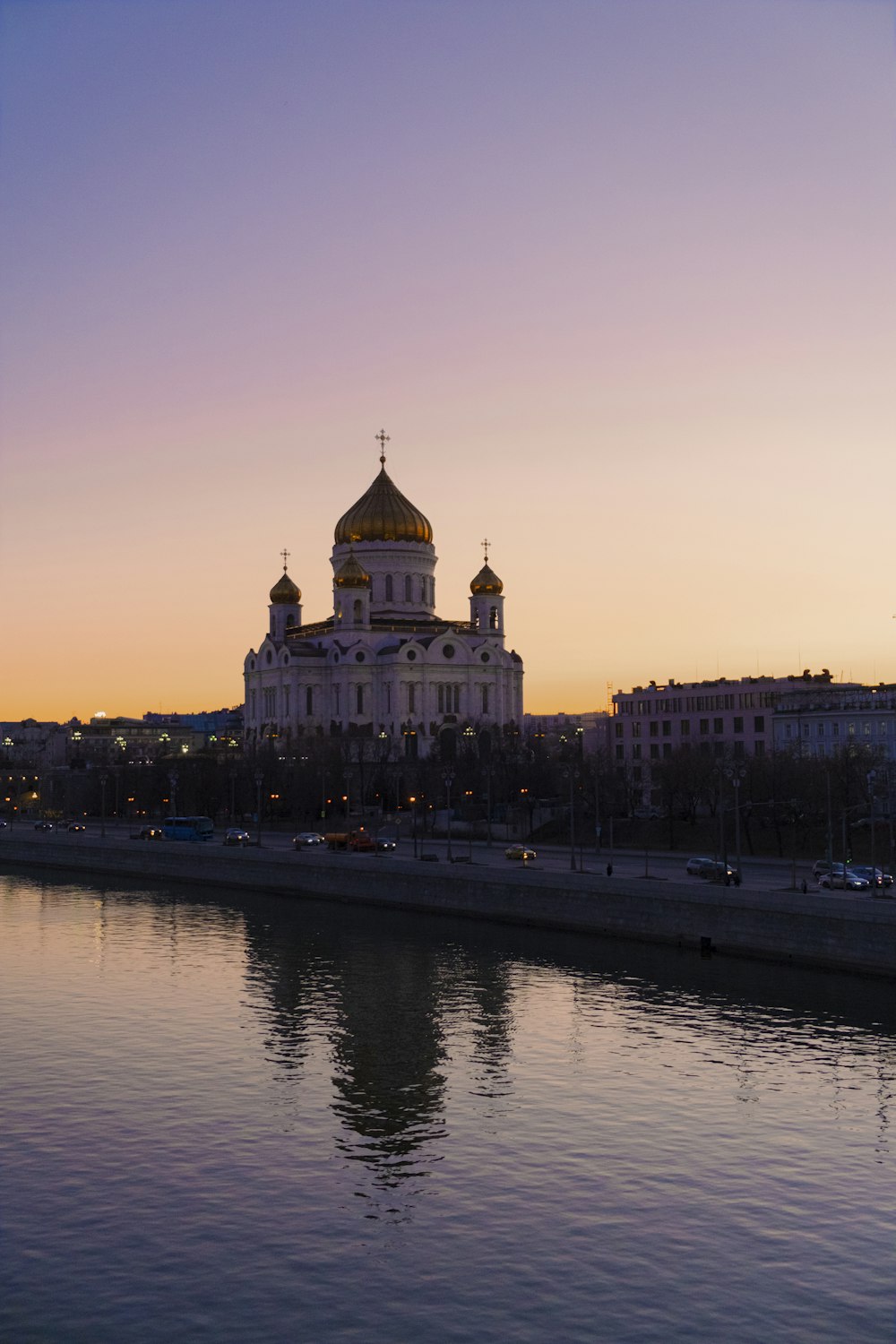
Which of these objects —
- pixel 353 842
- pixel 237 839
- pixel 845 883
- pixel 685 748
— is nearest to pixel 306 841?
pixel 237 839

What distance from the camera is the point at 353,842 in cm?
7456

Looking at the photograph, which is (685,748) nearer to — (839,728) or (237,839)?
(839,728)

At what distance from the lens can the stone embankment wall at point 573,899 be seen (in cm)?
4138

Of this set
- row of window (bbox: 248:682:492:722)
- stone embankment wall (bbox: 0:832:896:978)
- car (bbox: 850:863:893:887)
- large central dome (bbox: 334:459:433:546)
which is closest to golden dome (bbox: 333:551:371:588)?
large central dome (bbox: 334:459:433:546)

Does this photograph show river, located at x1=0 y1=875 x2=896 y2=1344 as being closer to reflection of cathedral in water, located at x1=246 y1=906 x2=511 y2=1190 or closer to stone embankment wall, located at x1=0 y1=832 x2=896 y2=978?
reflection of cathedral in water, located at x1=246 y1=906 x2=511 y2=1190

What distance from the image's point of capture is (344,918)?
58344 millimetres

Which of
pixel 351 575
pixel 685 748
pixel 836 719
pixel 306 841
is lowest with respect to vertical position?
pixel 306 841

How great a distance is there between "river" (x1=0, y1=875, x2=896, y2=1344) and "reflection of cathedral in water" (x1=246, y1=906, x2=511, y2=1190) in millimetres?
122

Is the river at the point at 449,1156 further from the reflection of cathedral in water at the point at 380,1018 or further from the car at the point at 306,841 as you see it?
the car at the point at 306,841

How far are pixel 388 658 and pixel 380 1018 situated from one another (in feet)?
276

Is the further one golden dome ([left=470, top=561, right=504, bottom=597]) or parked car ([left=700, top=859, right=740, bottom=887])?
golden dome ([left=470, top=561, right=504, bottom=597])

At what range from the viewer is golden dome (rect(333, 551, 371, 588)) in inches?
4820

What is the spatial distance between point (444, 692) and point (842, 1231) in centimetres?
10093

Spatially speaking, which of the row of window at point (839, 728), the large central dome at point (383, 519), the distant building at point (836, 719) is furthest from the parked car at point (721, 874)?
the large central dome at point (383, 519)
